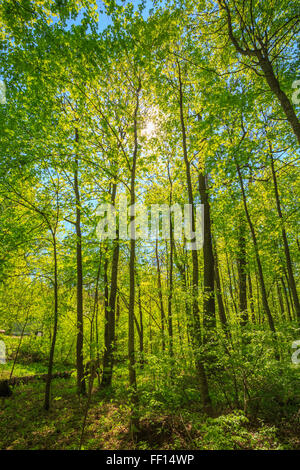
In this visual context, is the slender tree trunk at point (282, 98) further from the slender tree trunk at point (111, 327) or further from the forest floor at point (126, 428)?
the slender tree trunk at point (111, 327)

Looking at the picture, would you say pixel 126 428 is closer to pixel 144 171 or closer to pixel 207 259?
pixel 207 259

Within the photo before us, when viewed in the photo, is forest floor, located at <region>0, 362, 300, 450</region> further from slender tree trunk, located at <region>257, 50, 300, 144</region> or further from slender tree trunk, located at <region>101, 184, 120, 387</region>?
slender tree trunk, located at <region>257, 50, 300, 144</region>

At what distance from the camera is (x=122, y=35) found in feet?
15.9

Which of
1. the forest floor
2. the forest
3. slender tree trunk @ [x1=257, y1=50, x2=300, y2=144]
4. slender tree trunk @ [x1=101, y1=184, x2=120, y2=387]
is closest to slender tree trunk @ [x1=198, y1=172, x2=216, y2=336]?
the forest

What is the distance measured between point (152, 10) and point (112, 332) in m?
10.5

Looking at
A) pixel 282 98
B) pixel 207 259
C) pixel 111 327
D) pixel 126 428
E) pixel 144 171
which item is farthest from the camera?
pixel 111 327

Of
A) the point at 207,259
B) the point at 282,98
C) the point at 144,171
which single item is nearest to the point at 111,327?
the point at 207,259

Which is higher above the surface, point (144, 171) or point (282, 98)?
point (282, 98)

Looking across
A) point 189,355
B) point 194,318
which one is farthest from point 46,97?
point 189,355

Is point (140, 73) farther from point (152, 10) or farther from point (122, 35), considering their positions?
point (152, 10)

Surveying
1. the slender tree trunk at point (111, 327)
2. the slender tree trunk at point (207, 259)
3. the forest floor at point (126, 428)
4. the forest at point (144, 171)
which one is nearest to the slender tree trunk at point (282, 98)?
the forest at point (144, 171)

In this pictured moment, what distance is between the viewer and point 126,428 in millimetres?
4738

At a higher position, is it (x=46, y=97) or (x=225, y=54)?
(x=225, y=54)

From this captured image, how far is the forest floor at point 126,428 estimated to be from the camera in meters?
3.04
